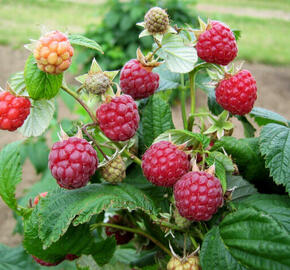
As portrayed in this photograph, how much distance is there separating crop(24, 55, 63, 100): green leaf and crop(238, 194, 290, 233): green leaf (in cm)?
33

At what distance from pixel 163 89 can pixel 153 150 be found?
0.24 m

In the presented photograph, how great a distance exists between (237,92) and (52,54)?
0.30m

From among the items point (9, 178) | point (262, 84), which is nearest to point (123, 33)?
point (262, 84)

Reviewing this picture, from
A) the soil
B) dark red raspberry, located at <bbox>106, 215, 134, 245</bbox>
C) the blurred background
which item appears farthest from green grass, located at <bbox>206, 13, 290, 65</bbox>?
dark red raspberry, located at <bbox>106, 215, 134, 245</bbox>

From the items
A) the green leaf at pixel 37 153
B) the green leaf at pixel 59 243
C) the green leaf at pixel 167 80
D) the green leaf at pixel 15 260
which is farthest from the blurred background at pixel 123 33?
the green leaf at pixel 59 243

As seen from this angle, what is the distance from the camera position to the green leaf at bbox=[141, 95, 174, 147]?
0.70 meters

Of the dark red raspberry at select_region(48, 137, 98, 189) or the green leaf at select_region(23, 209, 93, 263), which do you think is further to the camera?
the green leaf at select_region(23, 209, 93, 263)

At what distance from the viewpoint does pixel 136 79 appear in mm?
657

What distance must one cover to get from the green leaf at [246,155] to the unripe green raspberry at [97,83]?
0.20 metres

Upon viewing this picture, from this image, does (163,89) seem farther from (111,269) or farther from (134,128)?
(111,269)

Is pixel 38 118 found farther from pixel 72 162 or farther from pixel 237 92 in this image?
pixel 237 92

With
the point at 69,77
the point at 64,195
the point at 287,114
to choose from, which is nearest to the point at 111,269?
the point at 64,195

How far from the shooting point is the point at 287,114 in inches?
166

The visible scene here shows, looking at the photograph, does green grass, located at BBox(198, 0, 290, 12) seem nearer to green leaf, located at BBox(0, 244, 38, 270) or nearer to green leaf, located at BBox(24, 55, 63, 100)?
green leaf, located at BBox(0, 244, 38, 270)
